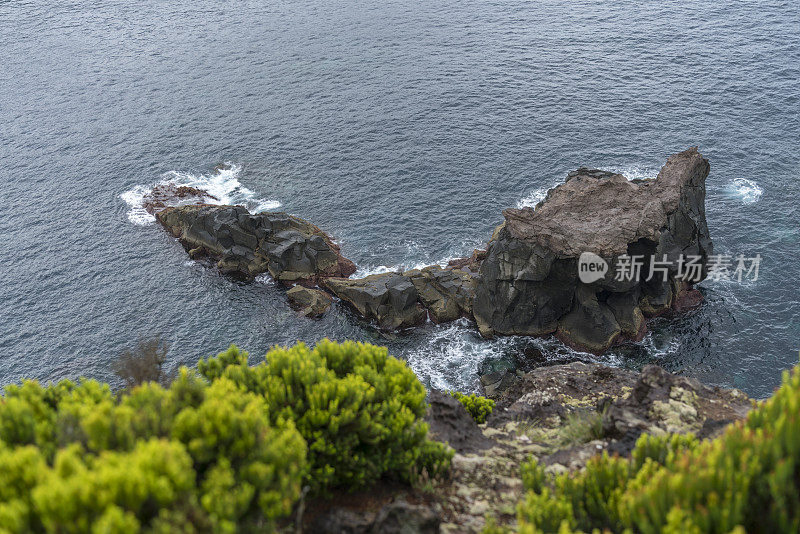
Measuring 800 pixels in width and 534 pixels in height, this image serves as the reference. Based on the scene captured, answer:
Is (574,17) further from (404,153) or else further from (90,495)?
(90,495)

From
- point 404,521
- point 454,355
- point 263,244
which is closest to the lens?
point 404,521

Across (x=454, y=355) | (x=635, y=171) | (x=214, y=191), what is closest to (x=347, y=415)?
(x=454, y=355)

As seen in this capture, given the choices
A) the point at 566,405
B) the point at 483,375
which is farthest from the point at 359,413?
the point at 483,375

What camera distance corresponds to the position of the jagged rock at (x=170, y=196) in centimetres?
8156

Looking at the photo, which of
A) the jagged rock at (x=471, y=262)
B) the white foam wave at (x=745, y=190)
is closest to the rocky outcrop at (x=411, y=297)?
the jagged rock at (x=471, y=262)

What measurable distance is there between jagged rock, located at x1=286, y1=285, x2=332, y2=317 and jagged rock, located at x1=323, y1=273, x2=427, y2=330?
10.3 feet

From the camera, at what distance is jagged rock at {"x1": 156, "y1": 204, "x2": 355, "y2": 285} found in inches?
2670

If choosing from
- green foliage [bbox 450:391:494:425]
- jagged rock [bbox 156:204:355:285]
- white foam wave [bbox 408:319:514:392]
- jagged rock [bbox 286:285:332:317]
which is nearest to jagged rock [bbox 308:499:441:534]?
green foliage [bbox 450:391:494:425]

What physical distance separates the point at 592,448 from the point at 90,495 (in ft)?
72.1

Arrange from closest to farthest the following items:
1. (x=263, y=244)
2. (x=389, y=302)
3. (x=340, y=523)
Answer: (x=340, y=523) < (x=389, y=302) < (x=263, y=244)

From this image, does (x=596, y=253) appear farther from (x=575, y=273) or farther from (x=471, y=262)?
(x=471, y=262)

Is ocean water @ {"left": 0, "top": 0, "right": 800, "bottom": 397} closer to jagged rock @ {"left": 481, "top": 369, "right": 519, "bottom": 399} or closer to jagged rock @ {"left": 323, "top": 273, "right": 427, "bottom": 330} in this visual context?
jagged rock @ {"left": 481, "top": 369, "right": 519, "bottom": 399}

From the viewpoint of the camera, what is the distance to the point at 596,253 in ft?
180

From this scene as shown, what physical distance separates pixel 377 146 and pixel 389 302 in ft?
115
